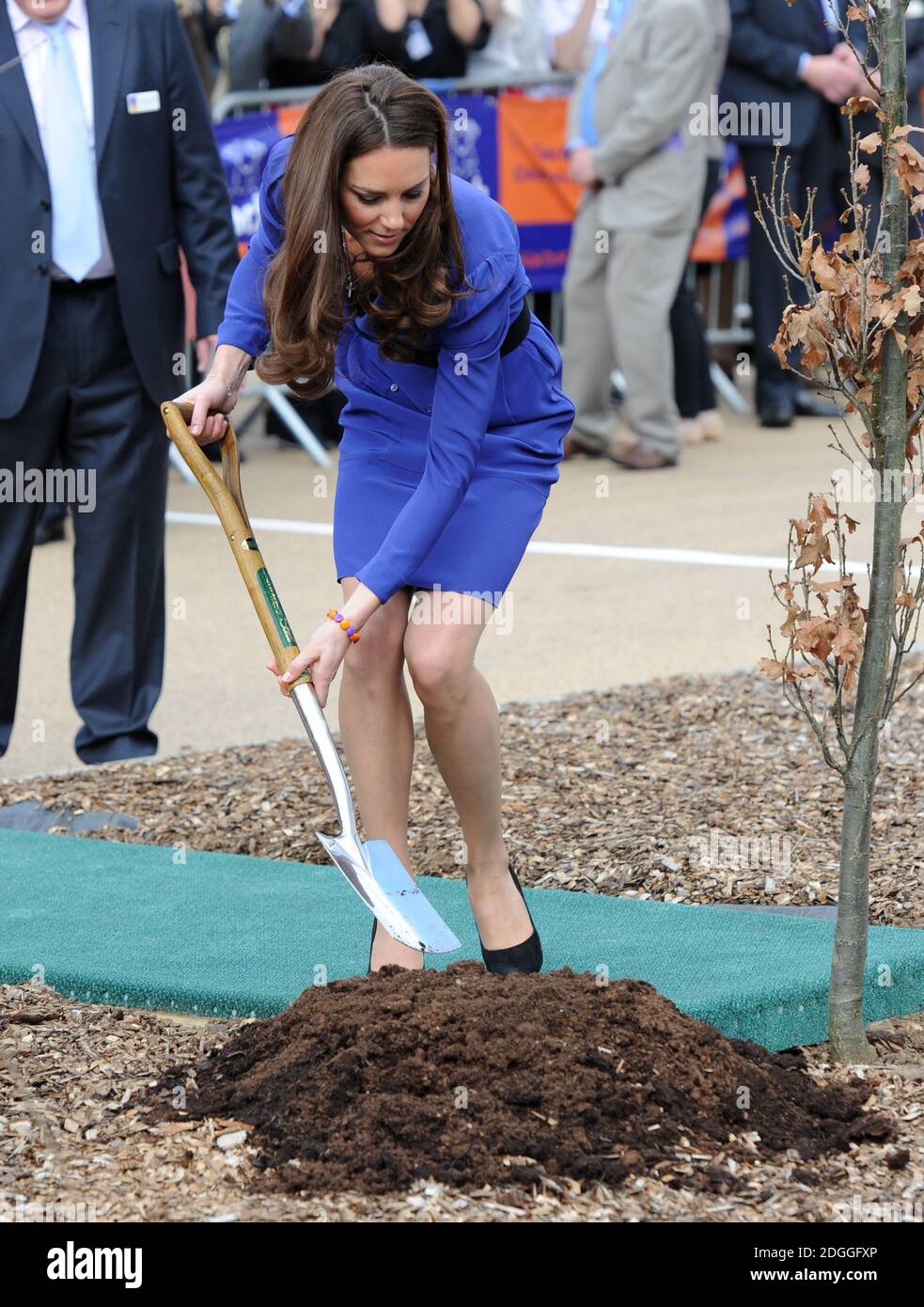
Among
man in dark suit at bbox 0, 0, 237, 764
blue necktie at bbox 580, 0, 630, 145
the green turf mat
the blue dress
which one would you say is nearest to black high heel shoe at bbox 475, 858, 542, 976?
the green turf mat

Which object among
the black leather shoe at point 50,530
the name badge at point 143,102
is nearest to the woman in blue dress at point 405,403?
the name badge at point 143,102

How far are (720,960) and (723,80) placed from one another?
870 cm

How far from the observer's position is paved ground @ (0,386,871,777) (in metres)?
7.24

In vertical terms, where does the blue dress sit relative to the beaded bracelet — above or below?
above

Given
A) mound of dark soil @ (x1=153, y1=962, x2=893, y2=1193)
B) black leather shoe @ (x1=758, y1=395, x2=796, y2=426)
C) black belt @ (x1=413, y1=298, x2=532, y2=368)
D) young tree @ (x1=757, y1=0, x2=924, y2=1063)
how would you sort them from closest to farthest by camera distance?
mound of dark soil @ (x1=153, y1=962, x2=893, y2=1193)
young tree @ (x1=757, y1=0, x2=924, y2=1063)
black belt @ (x1=413, y1=298, x2=532, y2=368)
black leather shoe @ (x1=758, y1=395, x2=796, y2=426)

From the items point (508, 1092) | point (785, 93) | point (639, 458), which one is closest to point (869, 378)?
point (508, 1092)

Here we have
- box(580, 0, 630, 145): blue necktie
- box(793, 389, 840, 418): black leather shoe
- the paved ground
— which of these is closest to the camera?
the paved ground

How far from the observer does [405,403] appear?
13.3 ft

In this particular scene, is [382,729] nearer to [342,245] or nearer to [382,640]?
[382,640]

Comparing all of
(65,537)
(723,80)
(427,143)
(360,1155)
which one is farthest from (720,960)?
(723,80)

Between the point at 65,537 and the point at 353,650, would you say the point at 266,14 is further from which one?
the point at 353,650

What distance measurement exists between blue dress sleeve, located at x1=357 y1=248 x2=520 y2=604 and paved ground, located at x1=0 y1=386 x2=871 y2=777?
3.01 metres

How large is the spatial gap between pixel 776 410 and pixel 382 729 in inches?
368

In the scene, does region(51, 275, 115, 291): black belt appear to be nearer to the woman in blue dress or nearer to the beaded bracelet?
the woman in blue dress
